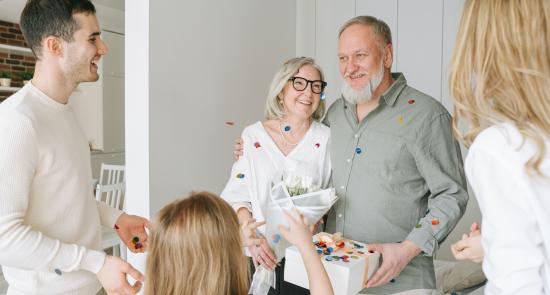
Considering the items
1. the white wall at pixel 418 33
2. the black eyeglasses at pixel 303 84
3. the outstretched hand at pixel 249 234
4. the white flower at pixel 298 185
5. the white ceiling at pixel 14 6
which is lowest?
the outstretched hand at pixel 249 234

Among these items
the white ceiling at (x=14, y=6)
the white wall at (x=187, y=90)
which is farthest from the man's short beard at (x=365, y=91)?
the white ceiling at (x=14, y=6)

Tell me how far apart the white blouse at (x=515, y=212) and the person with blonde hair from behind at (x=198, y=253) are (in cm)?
53

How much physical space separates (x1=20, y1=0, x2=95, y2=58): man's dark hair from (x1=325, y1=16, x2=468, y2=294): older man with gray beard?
1.12 metres

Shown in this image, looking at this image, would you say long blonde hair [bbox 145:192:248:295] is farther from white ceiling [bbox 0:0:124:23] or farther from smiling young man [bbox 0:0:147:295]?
white ceiling [bbox 0:0:124:23]

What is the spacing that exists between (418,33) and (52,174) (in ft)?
10.4

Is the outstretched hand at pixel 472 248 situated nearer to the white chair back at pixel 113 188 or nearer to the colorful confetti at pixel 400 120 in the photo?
the colorful confetti at pixel 400 120

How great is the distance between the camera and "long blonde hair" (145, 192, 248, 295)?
117 centimetres

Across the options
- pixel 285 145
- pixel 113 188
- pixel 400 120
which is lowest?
pixel 113 188

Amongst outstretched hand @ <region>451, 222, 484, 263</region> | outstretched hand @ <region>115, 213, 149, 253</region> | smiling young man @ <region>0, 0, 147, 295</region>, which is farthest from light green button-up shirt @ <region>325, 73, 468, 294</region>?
smiling young man @ <region>0, 0, 147, 295</region>

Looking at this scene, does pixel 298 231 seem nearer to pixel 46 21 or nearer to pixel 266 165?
pixel 266 165

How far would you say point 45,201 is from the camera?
144 centimetres

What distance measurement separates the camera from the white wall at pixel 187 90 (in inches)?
95.2

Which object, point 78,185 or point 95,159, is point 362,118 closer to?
point 78,185

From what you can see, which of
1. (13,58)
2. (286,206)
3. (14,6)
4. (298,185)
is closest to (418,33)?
(298,185)
